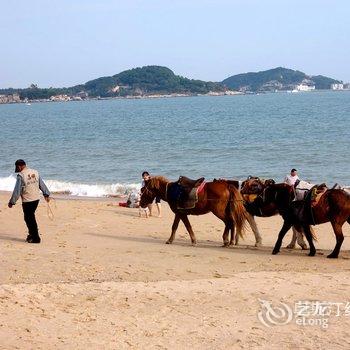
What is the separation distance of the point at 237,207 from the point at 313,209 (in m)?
1.71

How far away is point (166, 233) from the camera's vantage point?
14.8 meters

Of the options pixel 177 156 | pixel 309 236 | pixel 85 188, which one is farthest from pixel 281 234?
pixel 177 156

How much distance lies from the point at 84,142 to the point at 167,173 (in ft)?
71.8

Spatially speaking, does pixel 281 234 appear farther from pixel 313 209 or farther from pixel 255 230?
pixel 255 230

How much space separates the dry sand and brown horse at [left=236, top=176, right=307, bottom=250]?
0.41 meters

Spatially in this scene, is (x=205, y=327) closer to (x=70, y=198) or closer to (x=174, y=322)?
(x=174, y=322)

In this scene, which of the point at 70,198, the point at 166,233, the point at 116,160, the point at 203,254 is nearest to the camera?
the point at 203,254

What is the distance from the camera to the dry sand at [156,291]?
6.98 m

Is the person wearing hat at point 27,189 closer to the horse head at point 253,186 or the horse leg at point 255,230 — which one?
the horse head at point 253,186

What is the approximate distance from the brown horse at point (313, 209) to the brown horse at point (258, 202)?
0.19 meters

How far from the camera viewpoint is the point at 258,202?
12.2m

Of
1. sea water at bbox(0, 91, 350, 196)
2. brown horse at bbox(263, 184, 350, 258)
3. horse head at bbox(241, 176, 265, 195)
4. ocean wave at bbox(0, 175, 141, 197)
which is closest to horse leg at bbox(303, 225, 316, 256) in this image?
brown horse at bbox(263, 184, 350, 258)

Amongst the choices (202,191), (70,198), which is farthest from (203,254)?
(70,198)

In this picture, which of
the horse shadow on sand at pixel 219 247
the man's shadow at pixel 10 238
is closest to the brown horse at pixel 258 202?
the horse shadow on sand at pixel 219 247
